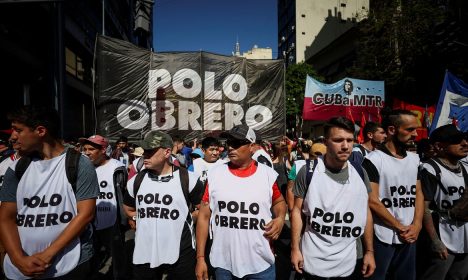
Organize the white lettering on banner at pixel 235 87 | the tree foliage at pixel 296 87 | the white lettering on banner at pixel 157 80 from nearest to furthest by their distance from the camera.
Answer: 1. the white lettering on banner at pixel 157 80
2. the white lettering on banner at pixel 235 87
3. the tree foliage at pixel 296 87

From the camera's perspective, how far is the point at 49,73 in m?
13.6

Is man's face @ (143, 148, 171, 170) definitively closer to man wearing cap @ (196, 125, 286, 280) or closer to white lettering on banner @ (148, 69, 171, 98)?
man wearing cap @ (196, 125, 286, 280)

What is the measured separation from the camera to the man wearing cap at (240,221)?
2590mm

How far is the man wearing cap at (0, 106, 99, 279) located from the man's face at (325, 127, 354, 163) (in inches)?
74.3

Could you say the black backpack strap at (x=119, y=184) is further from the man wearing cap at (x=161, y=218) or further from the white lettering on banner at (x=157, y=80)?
the white lettering on banner at (x=157, y=80)

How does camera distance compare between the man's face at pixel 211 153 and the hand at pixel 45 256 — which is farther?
the man's face at pixel 211 153

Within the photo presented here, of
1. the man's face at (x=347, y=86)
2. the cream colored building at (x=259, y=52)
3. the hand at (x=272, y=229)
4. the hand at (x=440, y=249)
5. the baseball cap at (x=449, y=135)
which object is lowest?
the hand at (x=440, y=249)

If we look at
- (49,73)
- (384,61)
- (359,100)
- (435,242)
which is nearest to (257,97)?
(359,100)

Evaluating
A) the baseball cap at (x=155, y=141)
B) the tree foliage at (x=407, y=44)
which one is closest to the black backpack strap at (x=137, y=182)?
the baseball cap at (x=155, y=141)

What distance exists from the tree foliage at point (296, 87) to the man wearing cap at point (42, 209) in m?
35.1

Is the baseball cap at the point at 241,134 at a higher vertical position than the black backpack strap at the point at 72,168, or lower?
higher

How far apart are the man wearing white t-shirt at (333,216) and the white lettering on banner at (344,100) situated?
6.47m

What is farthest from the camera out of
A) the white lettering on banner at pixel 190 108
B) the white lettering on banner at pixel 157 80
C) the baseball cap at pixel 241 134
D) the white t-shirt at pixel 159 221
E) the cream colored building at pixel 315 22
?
the cream colored building at pixel 315 22

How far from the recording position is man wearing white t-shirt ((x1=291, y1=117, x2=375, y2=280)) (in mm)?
2514
